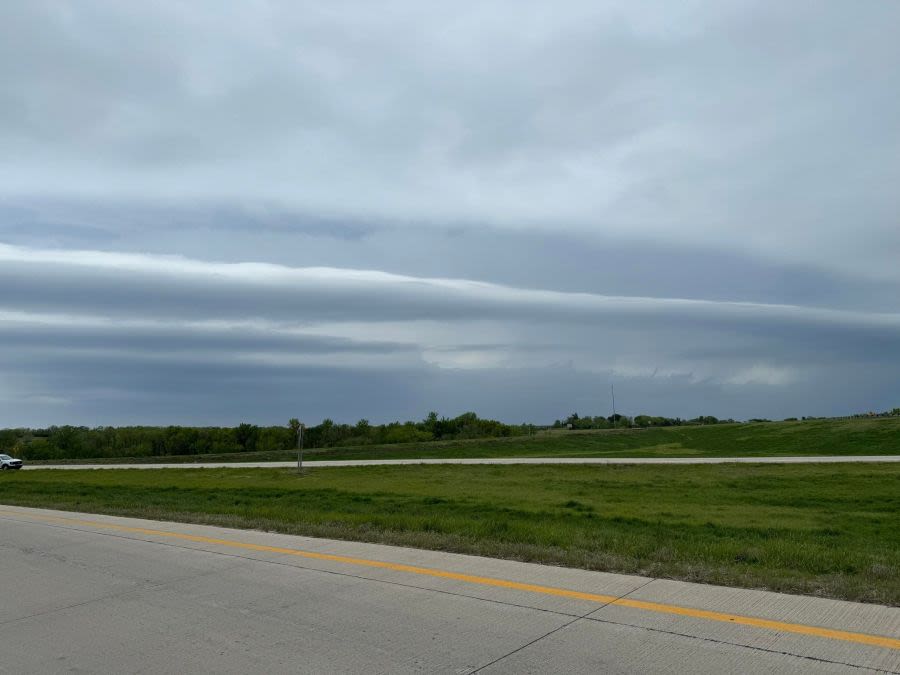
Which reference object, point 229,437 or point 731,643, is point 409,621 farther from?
point 229,437

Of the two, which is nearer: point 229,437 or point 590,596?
point 590,596

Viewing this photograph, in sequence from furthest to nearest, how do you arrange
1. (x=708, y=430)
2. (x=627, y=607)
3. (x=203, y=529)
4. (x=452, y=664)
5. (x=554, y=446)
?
(x=708, y=430), (x=554, y=446), (x=203, y=529), (x=627, y=607), (x=452, y=664)

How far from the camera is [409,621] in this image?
269 inches

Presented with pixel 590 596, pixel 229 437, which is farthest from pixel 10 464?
pixel 590 596

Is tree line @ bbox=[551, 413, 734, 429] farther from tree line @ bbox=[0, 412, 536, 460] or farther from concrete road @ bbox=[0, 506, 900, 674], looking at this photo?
concrete road @ bbox=[0, 506, 900, 674]

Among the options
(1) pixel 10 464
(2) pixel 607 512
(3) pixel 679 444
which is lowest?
(2) pixel 607 512

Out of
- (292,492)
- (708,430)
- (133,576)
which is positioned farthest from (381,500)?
(708,430)

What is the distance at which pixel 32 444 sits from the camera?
99812 mm

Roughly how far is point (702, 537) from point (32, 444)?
106564mm

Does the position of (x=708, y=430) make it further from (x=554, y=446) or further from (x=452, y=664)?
(x=452, y=664)

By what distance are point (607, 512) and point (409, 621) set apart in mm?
10724

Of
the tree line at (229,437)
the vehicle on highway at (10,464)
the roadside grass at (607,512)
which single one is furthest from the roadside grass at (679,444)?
the tree line at (229,437)

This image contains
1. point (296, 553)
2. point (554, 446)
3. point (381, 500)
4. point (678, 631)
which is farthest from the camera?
point (554, 446)

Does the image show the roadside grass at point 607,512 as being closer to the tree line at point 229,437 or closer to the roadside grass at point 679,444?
the roadside grass at point 679,444
